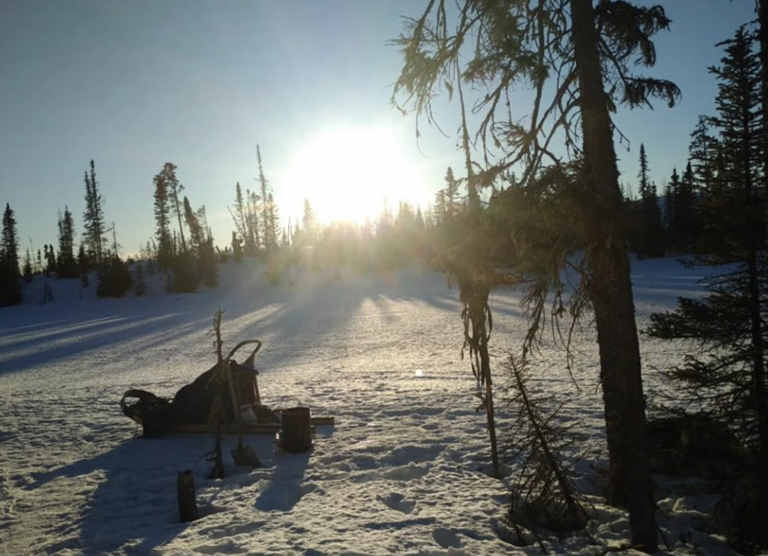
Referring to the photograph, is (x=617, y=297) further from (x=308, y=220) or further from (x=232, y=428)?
(x=308, y=220)

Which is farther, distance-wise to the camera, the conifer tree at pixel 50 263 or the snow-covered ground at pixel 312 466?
the conifer tree at pixel 50 263

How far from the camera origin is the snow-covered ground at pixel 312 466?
4676 mm

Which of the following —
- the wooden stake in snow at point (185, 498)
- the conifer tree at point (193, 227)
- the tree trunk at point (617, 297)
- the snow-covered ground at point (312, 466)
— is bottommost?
the snow-covered ground at point (312, 466)

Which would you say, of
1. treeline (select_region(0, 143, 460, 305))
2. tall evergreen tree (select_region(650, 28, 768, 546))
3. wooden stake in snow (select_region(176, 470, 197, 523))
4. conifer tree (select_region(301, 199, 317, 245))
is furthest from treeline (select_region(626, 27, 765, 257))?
conifer tree (select_region(301, 199, 317, 245))

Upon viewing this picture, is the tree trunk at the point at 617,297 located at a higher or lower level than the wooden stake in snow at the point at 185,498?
higher

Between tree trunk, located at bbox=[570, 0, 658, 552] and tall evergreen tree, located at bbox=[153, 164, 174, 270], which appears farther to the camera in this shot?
tall evergreen tree, located at bbox=[153, 164, 174, 270]

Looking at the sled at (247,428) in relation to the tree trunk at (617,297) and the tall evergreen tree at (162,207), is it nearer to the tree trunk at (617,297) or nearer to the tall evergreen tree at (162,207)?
the tree trunk at (617,297)

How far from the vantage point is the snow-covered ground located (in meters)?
4.68

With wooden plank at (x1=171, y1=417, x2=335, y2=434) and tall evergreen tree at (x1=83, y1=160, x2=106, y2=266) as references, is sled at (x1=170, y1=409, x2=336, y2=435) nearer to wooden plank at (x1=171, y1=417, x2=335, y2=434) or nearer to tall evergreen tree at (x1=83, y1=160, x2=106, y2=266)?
wooden plank at (x1=171, y1=417, x2=335, y2=434)

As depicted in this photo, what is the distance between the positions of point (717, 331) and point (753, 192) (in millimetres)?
1372

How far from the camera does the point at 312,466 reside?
6664 millimetres

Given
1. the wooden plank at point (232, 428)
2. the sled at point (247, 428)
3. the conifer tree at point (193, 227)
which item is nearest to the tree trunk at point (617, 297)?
the sled at point (247, 428)

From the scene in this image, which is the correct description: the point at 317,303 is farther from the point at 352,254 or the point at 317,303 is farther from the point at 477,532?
the point at 477,532

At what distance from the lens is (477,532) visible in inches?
183
